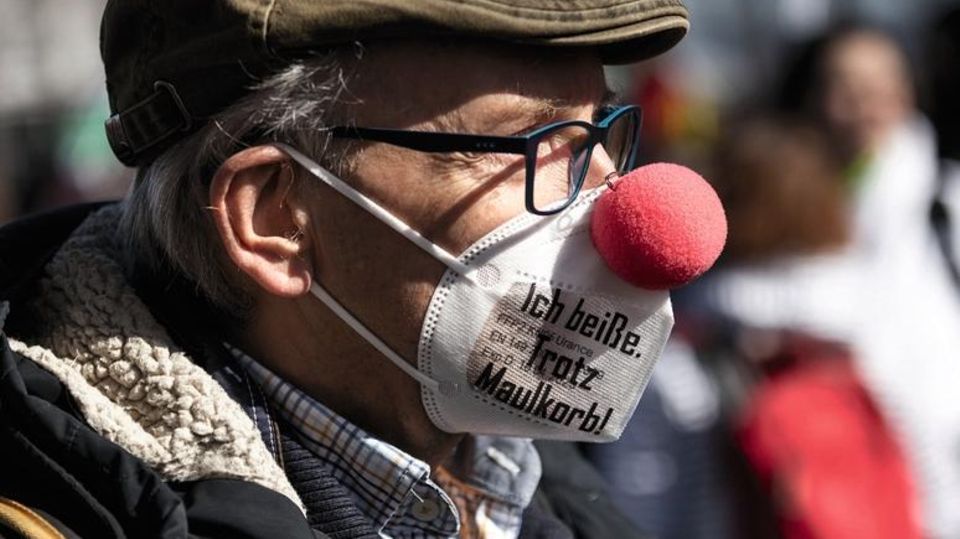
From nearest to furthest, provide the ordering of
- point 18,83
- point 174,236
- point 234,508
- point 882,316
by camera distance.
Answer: point 234,508, point 174,236, point 882,316, point 18,83

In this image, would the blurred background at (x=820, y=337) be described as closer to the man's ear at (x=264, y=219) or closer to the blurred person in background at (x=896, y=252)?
the blurred person in background at (x=896, y=252)

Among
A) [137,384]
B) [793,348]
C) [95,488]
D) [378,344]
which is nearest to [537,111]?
[378,344]

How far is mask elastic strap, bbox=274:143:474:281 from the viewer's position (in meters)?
2.33

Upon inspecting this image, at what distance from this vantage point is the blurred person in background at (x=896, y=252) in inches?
181

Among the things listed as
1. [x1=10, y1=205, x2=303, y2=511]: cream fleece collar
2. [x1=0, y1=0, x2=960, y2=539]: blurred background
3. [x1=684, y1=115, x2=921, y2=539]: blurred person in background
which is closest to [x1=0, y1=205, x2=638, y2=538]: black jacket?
[x1=10, y1=205, x2=303, y2=511]: cream fleece collar

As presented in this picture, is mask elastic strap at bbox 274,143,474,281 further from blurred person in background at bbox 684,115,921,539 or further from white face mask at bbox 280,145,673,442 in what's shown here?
blurred person in background at bbox 684,115,921,539

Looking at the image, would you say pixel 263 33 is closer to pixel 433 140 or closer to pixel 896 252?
pixel 433 140

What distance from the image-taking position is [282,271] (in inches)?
92.9

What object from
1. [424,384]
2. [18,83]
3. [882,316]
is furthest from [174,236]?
[18,83]

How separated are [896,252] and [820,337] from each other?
695mm

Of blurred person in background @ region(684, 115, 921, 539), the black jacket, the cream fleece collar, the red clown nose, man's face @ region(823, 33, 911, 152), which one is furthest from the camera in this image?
man's face @ region(823, 33, 911, 152)

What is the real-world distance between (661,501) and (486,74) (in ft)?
7.00

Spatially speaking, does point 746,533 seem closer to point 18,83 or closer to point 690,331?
point 690,331

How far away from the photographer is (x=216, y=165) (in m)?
2.38
